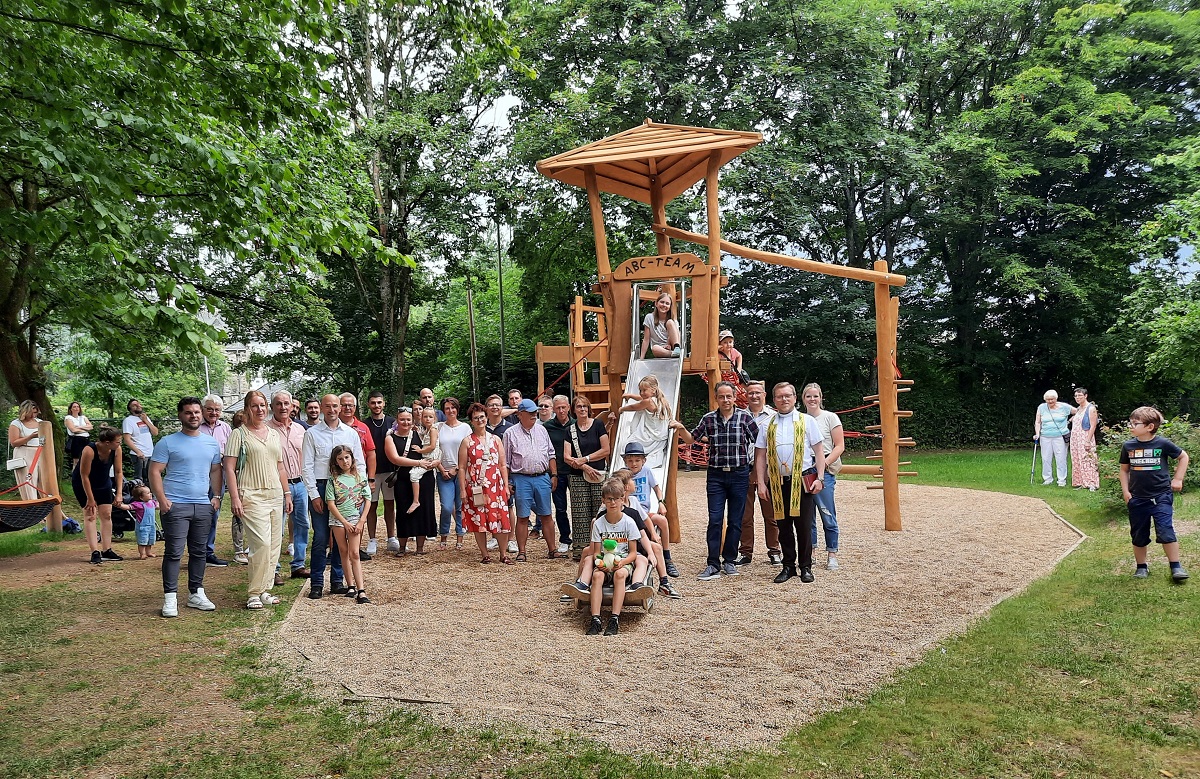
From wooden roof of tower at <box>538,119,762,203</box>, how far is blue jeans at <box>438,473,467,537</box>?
390 cm

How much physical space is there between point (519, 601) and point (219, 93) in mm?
4524

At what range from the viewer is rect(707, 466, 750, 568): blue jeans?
7.61m

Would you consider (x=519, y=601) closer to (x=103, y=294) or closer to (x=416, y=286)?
(x=103, y=294)

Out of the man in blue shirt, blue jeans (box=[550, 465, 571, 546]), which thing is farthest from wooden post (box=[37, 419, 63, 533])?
blue jeans (box=[550, 465, 571, 546])

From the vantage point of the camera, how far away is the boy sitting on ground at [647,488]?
706 centimetres

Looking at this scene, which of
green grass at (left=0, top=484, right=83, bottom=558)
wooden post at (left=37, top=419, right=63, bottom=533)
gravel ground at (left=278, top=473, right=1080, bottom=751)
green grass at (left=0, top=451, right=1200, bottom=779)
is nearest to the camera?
green grass at (left=0, top=451, right=1200, bottom=779)

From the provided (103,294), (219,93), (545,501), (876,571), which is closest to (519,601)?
(545,501)

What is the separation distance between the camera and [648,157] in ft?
31.9

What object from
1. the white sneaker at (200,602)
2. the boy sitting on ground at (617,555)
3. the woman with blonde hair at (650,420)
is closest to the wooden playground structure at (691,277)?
the woman with blonde hair at (650,420)

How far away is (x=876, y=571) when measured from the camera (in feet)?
25.8

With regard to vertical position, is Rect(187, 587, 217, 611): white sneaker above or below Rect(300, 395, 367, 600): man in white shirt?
below

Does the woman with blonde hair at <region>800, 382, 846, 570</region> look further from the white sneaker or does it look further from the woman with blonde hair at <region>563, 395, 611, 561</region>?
the white sneaker

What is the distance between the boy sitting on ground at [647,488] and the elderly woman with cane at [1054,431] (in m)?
8.31

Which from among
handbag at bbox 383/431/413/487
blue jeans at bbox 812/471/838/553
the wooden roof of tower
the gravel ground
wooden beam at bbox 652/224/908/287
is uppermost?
the wooden roof of tower
